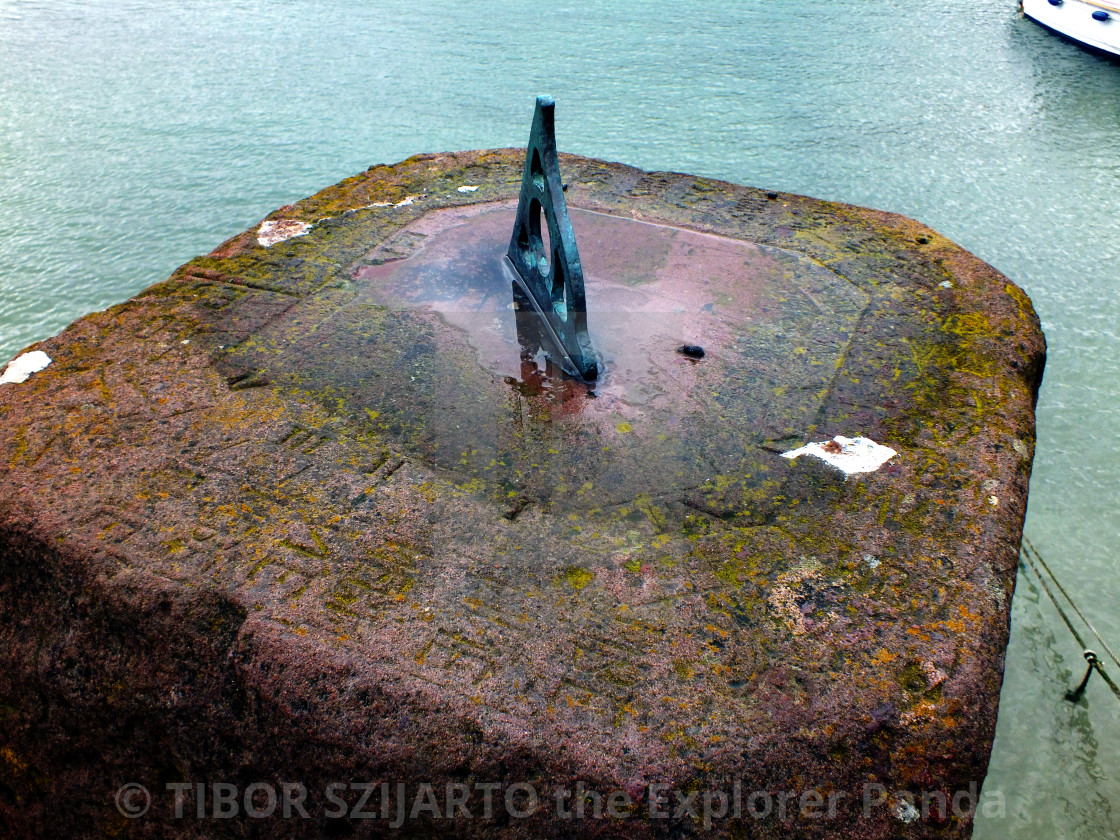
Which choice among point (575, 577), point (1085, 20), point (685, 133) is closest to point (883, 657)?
point (575, 577)

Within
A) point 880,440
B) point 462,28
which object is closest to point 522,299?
point 880,440

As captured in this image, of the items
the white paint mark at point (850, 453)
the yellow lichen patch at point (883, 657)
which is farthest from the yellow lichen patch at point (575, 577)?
the white paint mark at point (850, 453)

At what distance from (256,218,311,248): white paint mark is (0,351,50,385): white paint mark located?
109cm

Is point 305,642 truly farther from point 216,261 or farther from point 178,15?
point 178,15

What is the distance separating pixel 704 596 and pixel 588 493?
1.61 ft

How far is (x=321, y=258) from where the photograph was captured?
12.0 ft

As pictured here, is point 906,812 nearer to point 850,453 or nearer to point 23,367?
point 850,453

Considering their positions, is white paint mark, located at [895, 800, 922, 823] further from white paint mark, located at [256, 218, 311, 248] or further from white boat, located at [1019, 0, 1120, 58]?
white boat, located at [1019, 0, 1120, 58]

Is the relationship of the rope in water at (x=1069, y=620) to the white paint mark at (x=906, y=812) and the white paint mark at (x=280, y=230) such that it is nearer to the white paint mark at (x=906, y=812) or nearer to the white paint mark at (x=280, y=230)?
the white paint mark at (x=906, y=812)

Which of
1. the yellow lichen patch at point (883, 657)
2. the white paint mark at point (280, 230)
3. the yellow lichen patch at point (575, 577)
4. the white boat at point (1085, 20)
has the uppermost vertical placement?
the white boat at point (1085, 20)

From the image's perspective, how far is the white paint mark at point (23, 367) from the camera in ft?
9.27

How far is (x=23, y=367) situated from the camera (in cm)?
288

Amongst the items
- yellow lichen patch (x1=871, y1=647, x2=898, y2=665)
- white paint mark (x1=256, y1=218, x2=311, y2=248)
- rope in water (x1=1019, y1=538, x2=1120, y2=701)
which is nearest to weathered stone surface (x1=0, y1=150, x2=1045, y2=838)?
yellow lichen patch (x1=871, y1=647, x2=898, y2=665)

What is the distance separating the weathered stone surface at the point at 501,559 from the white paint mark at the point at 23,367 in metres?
0.05
